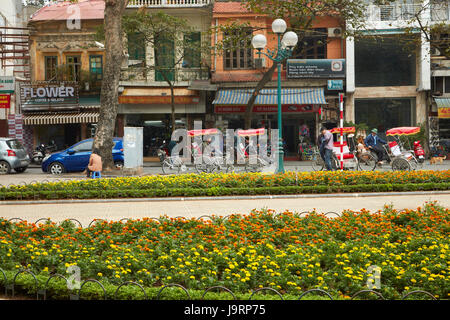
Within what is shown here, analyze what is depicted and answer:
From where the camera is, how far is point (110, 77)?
71.5ft

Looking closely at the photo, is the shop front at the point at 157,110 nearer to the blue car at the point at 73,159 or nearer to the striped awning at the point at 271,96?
the striped awning at the point at 271,96

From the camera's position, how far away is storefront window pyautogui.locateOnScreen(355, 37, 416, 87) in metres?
31.1

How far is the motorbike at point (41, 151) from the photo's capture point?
2944 cm

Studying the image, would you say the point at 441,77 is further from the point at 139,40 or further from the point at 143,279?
the point at 143,279

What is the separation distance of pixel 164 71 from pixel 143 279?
26585 mm

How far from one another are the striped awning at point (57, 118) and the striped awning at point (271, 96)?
24.9 feet

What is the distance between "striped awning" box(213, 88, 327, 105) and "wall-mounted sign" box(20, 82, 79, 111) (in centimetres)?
864

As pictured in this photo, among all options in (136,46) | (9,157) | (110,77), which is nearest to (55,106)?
(136,46)

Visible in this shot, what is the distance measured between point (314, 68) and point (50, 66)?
16.1 metres

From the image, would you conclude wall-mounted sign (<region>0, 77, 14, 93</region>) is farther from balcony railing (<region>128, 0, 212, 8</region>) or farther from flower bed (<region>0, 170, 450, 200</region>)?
flower bed (<region>0, 170, 450, 200</region>)

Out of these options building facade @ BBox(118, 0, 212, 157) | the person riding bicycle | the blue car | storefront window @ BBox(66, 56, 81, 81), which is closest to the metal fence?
the person riding bicycle

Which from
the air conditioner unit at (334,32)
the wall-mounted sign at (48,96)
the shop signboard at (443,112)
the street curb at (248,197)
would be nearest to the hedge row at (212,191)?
the street curb at (248,197)
